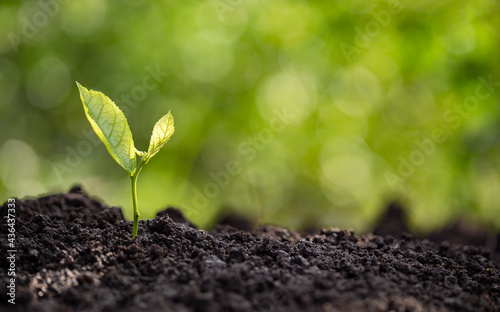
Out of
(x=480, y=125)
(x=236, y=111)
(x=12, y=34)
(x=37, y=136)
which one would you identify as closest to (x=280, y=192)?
(x=236, y=111)

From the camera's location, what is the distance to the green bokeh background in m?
4.75

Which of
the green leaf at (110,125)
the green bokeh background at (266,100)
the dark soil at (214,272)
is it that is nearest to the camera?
the dark soil at (214,272)

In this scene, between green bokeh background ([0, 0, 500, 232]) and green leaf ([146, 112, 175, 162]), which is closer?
green leaf ([146, 112, 175, 162])

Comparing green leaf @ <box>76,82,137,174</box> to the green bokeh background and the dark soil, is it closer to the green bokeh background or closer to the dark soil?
the dark soil

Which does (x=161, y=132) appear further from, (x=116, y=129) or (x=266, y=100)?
(x=266, y=100)

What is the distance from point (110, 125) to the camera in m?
1.51

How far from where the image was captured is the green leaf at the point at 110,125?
1489mm

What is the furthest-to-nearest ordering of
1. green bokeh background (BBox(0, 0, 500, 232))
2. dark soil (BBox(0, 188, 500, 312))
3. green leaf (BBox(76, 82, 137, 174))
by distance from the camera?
green bokeh background (BBox(0, 0, 500, 232)) → green leaf (BBox(76, 82, 137, 174)) → dark soil (BBox(0, 188, 500, 312))

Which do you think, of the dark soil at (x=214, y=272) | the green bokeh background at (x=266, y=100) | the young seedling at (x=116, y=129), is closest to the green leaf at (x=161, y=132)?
the young seedling at (x=116, y=129)

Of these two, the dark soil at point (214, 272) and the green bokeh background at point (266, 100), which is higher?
Result: the green bokeh background at point (266, 100)

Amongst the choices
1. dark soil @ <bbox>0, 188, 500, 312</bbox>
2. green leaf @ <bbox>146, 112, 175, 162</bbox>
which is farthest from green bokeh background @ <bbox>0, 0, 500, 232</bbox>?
green leaf @ <bbox>146, 112, 175, 162</bbox>

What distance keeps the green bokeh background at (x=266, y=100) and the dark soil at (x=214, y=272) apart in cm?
299

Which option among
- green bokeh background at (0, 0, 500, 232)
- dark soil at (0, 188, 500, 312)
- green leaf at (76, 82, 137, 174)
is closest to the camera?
dark soil at (0, 188, 500, 312)

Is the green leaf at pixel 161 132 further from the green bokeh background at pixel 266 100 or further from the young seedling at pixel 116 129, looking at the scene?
the green bokeh background at pixel 266 100
